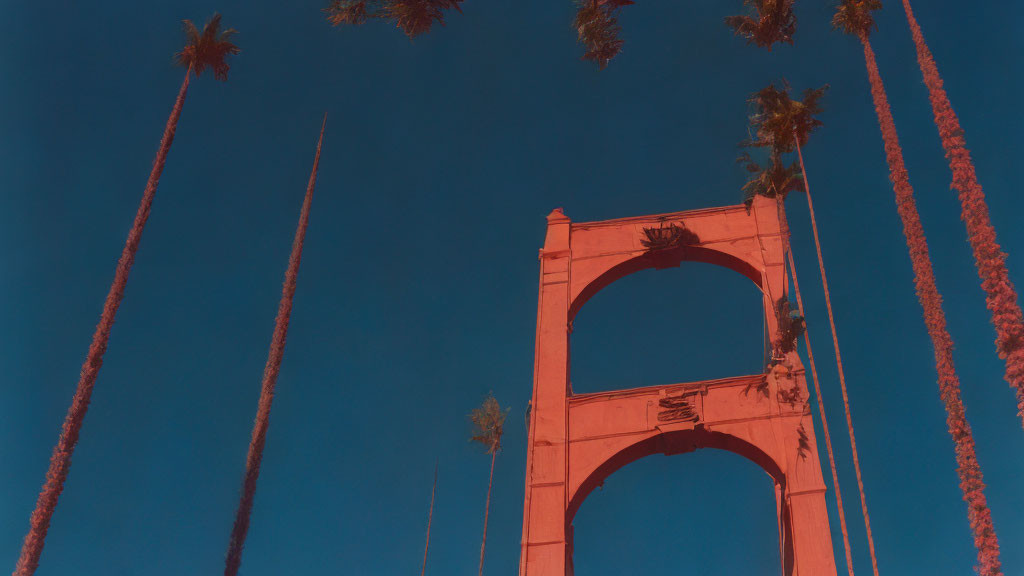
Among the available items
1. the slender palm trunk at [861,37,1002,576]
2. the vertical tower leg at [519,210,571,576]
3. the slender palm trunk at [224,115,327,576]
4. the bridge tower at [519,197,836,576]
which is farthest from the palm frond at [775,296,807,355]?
the slender palm trunk at [224,115,327,576]

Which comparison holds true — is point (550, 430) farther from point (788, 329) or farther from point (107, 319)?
point (107, 319)

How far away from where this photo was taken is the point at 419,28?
19156 millimetres

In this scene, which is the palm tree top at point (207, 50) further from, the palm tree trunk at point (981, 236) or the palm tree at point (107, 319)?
the palm tree trunk at point (981, 236)

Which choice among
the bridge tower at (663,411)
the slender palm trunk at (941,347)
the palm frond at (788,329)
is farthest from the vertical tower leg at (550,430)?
the slender palm trunk at (941,347)

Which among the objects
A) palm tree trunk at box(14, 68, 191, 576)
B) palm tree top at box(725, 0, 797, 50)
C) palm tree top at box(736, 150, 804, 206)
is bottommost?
palm tree trunk at box(14, 68, 191, 576)

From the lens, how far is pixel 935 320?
21.2 meters

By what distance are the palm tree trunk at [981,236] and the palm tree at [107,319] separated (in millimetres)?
21728

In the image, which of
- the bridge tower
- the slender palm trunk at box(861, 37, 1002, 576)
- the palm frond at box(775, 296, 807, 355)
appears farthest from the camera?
the palm frond at box(775, 296, 807, 355)

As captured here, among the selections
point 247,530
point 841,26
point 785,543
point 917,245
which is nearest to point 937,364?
point 917,245

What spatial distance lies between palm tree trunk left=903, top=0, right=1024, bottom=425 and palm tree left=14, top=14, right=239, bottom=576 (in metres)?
21.7

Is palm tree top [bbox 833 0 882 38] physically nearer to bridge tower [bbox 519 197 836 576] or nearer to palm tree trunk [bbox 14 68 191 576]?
bridge tower [bbox 519 197 836 576]

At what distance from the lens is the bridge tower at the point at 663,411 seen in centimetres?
2139

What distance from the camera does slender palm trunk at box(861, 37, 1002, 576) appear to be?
61.3ft

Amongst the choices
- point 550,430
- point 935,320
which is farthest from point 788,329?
point 550,430
